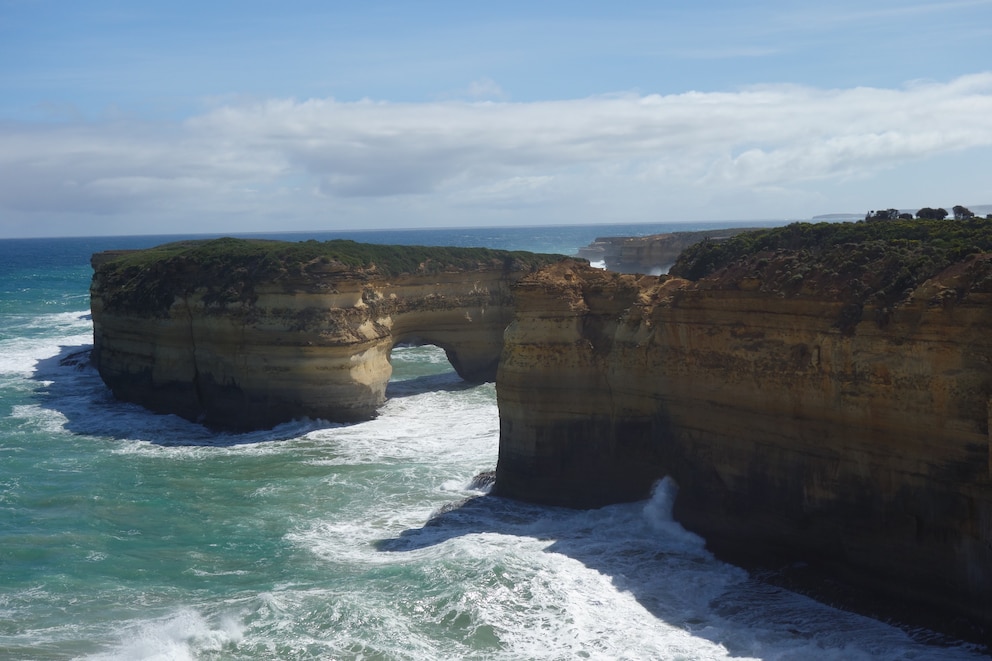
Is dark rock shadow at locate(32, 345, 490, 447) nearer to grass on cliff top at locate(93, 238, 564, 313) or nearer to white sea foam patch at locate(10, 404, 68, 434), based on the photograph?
white sea foam patch at locate(10, 404, 68, 434)

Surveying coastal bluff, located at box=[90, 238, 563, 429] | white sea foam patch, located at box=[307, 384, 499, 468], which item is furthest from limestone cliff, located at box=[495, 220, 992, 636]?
coastal bluff, located at box=[90, 238, 563, 429]

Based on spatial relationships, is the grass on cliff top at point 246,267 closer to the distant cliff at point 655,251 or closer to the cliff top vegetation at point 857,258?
the cliff top vegetation at point 857,258

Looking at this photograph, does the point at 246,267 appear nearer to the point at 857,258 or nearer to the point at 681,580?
the point at 681,580

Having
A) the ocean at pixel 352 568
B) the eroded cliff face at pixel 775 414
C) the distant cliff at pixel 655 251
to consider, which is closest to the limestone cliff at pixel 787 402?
the eroded cliff face at pixel 775 414

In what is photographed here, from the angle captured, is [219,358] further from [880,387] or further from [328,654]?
[880,387]

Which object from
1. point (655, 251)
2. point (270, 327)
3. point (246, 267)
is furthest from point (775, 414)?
point (655, 251)

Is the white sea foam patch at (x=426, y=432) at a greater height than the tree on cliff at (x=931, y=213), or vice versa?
the tree on cliff at (x=931, y=213)
